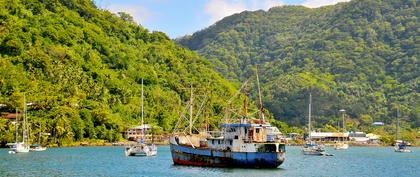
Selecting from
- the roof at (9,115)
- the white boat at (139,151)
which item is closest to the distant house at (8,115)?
the roof at (9,115)

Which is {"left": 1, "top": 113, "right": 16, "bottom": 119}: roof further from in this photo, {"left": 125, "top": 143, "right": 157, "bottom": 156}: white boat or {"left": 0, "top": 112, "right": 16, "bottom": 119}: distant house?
{"left": 125, "top": 143, "right": 157, "bottom": 156}: white boat

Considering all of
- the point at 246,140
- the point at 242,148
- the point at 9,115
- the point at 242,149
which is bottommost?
the point at 242,149

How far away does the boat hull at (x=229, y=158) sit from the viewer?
261 feet

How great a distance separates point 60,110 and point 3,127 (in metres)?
19.7

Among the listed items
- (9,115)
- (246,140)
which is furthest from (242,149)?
(9,115)

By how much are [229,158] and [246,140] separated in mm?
3178

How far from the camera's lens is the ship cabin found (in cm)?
7919

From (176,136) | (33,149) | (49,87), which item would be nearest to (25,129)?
(33,149)

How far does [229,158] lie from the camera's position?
8081cm

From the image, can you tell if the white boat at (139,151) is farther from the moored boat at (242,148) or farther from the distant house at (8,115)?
the distant house at (8,115)

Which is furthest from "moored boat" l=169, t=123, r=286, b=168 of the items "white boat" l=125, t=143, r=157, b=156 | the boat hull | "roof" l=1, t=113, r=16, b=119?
"roof" l=1, t=113, r=16, b=119

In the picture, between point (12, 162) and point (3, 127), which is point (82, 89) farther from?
point (12, 162)

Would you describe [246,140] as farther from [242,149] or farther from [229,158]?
[229,158]

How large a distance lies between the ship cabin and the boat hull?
59 centimetres
